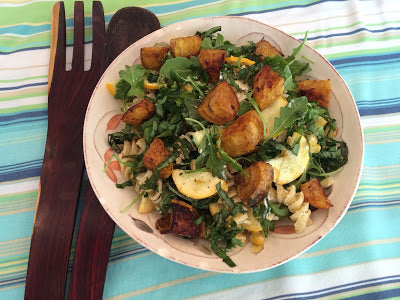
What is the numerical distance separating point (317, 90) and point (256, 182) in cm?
78

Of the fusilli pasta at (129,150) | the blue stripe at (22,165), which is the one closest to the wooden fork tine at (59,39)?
the blue stripe at (22,165)

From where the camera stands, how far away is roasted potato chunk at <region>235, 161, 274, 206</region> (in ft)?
5.67

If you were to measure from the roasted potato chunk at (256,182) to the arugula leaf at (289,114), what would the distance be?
249mm

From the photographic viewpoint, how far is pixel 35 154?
2662mm

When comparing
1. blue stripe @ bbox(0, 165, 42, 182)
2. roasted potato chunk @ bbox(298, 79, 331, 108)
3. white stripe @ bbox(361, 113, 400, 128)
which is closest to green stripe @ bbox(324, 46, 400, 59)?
white stripe @ bbox(361, 113, 400, 128)

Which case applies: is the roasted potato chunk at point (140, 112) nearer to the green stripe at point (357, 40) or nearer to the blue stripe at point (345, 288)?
the blue stripe at point (345, 288)

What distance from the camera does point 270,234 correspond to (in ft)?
6.48

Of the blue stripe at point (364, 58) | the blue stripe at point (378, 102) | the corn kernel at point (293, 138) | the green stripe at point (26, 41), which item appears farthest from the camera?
the green stripe at point (26, 41)

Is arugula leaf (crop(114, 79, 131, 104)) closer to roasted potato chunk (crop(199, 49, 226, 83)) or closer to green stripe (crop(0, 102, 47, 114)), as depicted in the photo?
roasted potato chunk (crop(199, 49, 226, 83))

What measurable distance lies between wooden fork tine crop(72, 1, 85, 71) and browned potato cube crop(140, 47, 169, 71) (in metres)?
0.70

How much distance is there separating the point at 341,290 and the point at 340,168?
2.67 feet

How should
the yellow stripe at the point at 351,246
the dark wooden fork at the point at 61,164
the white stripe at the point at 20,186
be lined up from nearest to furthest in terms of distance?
1. the dark wooden fork at the point at 61,164
2. the yellow stripe at the point at 351,246
3. the white stripe at the point at 20,186

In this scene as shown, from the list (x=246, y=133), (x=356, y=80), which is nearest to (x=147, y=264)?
(x=246, y=133)

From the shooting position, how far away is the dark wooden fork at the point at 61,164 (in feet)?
7.04
